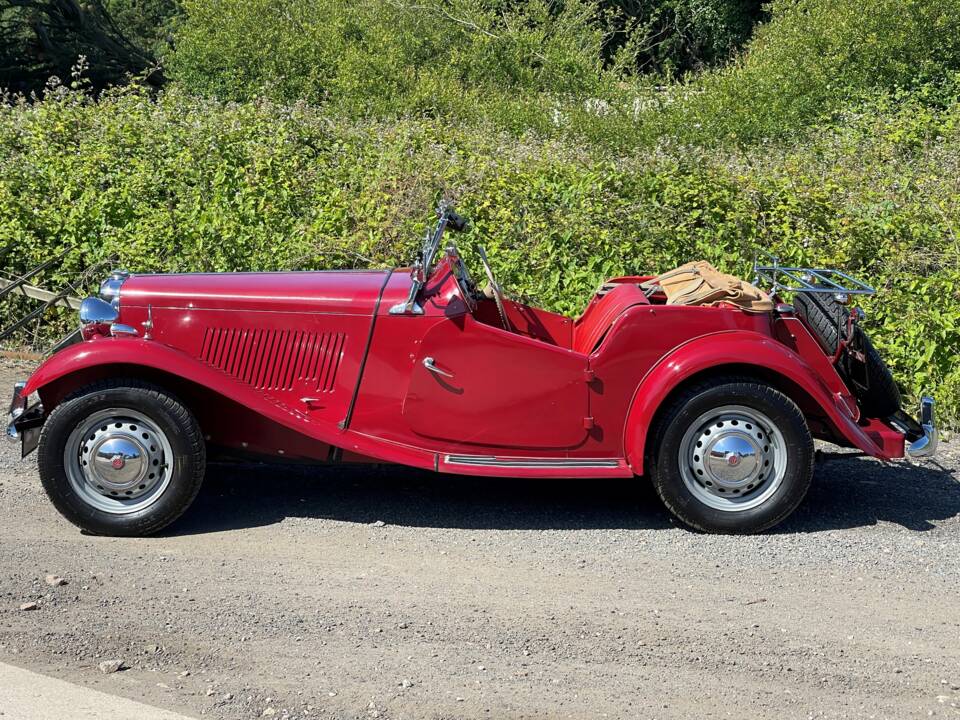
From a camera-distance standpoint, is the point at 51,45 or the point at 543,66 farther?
the point at 51,45

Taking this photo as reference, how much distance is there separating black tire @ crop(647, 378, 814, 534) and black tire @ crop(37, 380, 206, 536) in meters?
2.18

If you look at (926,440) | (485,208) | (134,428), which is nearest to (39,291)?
(485,208)

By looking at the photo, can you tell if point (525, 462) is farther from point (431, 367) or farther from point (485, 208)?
point (485, 208)

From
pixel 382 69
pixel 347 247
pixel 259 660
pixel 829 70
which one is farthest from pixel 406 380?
pixel 382 69

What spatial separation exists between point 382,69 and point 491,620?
17.9 metres

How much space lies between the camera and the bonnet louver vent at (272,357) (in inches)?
215

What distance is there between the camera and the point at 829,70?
17219 millimetres

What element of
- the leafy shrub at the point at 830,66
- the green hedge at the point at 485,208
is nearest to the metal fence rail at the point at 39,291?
the green hedge at the point at 485,208

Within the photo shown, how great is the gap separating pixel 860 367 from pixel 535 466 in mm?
1744

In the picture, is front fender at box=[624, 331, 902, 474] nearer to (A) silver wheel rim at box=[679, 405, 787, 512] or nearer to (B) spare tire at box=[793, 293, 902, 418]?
(A) silver wheel rim at box=[679, 405, 787, 512]

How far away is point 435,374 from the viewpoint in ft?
17.7

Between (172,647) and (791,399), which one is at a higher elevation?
(791,399)

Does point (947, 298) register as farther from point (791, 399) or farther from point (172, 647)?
point (172, 647)

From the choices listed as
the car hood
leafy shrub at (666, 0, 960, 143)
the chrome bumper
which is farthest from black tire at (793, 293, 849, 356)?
leafy shrub at (666, 0, 960, 143)
